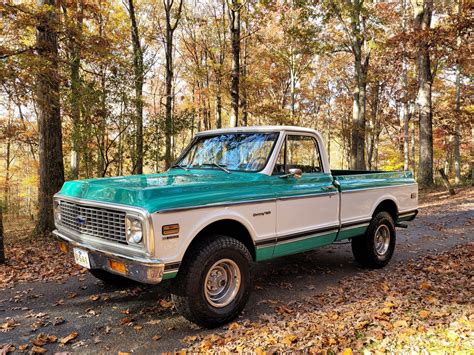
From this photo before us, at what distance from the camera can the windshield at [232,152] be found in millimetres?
4418

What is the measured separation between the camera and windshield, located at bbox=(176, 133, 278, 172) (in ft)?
14.5

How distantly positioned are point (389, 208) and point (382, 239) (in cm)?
59

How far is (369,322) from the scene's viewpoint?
11.4ft

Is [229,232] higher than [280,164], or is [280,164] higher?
[280,164]

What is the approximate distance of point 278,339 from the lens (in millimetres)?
3215

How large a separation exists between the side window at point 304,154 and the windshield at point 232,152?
1.17ft

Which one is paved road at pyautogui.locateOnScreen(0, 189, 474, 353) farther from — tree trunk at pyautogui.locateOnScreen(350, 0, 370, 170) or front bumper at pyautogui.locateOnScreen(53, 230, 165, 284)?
tree trunk at pyautogui.locateOnScreen(350, 0, 370, 170)

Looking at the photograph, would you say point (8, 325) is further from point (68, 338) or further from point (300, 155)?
point (300, 155)

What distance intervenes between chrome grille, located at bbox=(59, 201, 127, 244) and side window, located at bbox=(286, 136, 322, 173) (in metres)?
2.34

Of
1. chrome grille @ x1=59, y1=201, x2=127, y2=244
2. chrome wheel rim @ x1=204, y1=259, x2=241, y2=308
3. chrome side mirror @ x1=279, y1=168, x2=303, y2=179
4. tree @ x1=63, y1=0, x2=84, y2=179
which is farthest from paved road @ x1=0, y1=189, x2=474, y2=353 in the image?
A: tree @ x1=63, y1=0, x2=84, y2=179

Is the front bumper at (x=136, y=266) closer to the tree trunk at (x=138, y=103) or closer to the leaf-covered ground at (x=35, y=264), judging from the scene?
the leaf-covered ground at (x=35, y=264)

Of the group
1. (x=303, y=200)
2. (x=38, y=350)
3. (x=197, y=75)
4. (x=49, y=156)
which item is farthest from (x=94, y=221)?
(x=197, y=75)

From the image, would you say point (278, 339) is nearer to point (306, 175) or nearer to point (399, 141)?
point (306, 175)

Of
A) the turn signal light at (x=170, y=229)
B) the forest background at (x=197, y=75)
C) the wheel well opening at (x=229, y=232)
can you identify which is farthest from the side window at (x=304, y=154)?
the forest background at (x=197, y=75)
